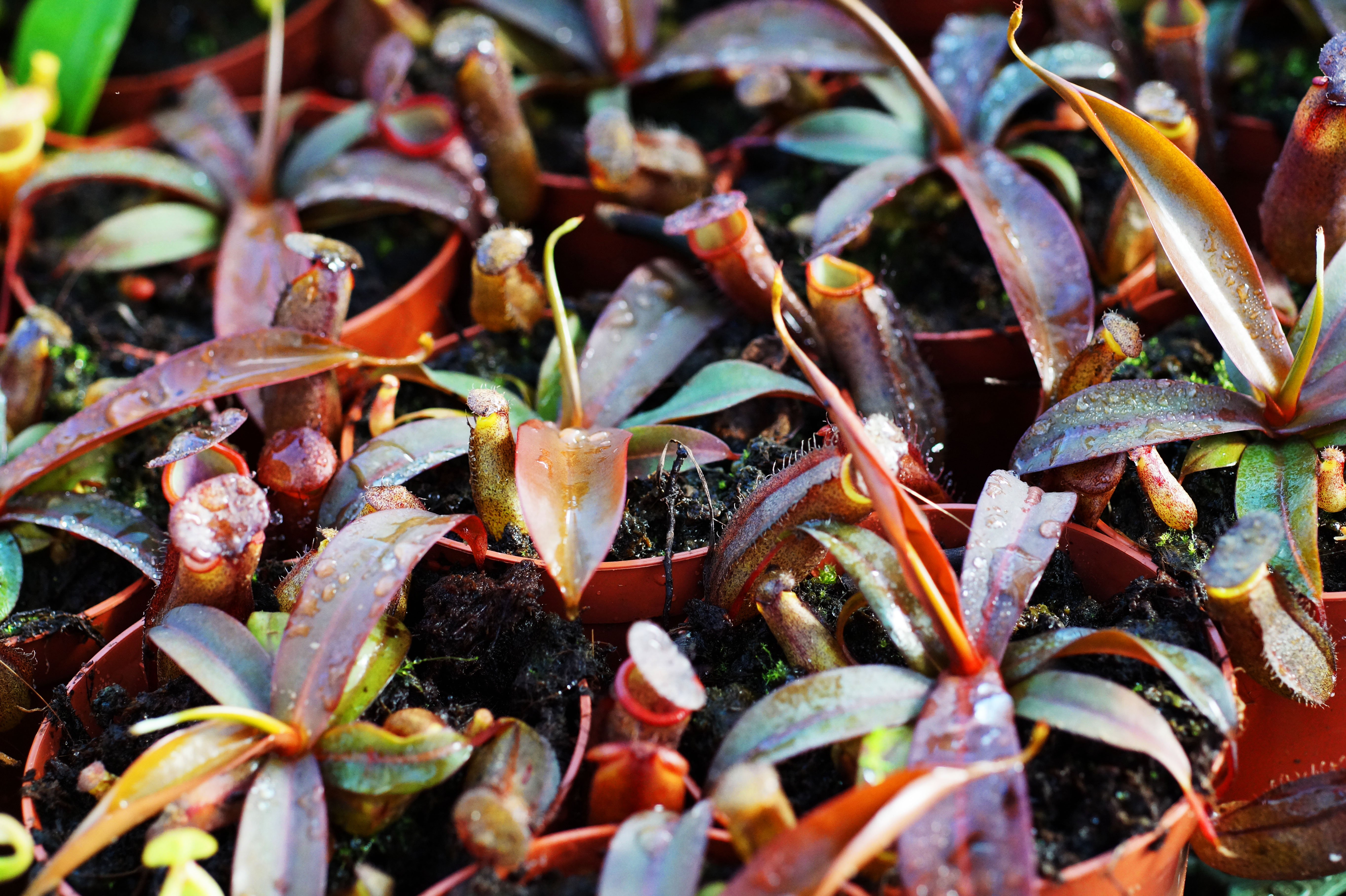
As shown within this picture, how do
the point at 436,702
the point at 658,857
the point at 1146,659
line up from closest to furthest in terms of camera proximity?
the point at 658,857, the point at 1146,659, the point at 436,702

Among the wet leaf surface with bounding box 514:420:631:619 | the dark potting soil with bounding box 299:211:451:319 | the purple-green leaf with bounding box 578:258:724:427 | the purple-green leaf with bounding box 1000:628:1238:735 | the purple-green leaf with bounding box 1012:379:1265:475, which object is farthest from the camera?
the dark potting soil with bounding box 299:211:451:319

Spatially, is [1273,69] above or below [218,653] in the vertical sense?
above

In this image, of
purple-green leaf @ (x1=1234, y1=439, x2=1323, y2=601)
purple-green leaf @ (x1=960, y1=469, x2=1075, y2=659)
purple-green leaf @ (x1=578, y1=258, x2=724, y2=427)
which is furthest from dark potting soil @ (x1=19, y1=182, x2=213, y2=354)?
purple-green leaf @ (x1=1234, y1=439, x2=1323, y2=601)

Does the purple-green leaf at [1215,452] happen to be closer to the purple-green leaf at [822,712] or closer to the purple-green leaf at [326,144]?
the purple-green leaf at [822,712]

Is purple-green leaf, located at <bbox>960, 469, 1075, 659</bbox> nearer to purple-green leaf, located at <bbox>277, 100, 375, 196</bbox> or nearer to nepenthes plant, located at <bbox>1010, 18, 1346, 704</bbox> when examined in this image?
nepenthes plant, located at <bbox>1010, 18, 1346, 704</bbox>

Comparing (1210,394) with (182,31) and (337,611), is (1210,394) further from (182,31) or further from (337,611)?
(182,31)

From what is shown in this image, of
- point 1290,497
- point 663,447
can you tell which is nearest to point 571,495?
point 663,447

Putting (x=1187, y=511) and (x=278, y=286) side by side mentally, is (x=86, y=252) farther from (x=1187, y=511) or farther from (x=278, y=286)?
(x=1187, y=511)
